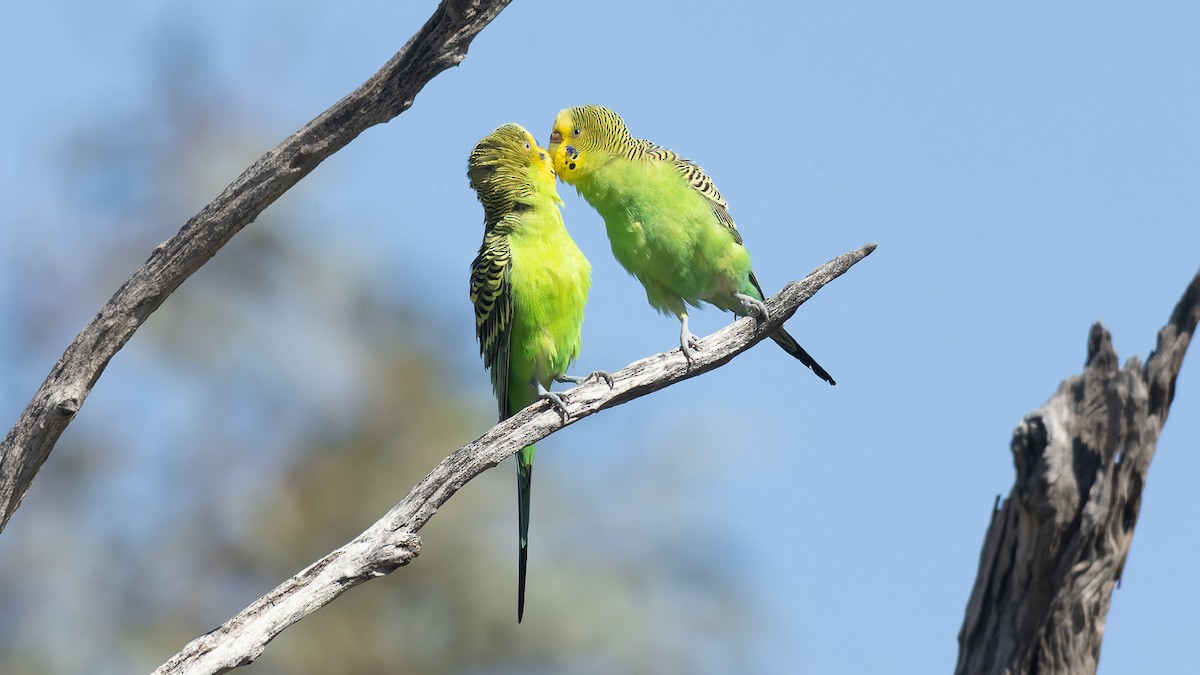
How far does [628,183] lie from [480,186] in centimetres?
82

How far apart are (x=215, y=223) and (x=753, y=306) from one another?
2.54 m

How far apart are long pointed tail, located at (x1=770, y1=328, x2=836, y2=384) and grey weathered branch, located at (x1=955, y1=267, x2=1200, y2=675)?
9.78 ft

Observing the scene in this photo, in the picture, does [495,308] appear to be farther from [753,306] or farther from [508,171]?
[753,306]

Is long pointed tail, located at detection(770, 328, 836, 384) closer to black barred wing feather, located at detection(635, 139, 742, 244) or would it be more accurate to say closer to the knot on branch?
black barred wing feather, located at detection(635, 139, 742, 244)

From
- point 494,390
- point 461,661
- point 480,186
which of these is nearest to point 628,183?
point 480,186

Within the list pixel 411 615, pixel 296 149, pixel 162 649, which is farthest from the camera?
pixel 411 615

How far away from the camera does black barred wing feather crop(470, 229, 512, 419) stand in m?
6.62

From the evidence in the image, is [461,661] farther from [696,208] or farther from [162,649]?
[696,208]

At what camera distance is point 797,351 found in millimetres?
6848

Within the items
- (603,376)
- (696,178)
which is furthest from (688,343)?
(696,178)

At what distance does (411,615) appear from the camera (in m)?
13.5

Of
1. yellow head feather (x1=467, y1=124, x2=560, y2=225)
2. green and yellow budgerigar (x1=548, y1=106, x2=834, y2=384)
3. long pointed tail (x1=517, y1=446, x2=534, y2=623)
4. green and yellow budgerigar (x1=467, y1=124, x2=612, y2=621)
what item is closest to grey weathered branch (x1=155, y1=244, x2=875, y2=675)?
green and yellow budgerigar (x1=467, y1=124, x2=612, y2=621)

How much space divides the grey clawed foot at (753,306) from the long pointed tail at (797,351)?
0.70 feet

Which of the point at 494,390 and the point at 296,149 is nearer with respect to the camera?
the point at 296,149
